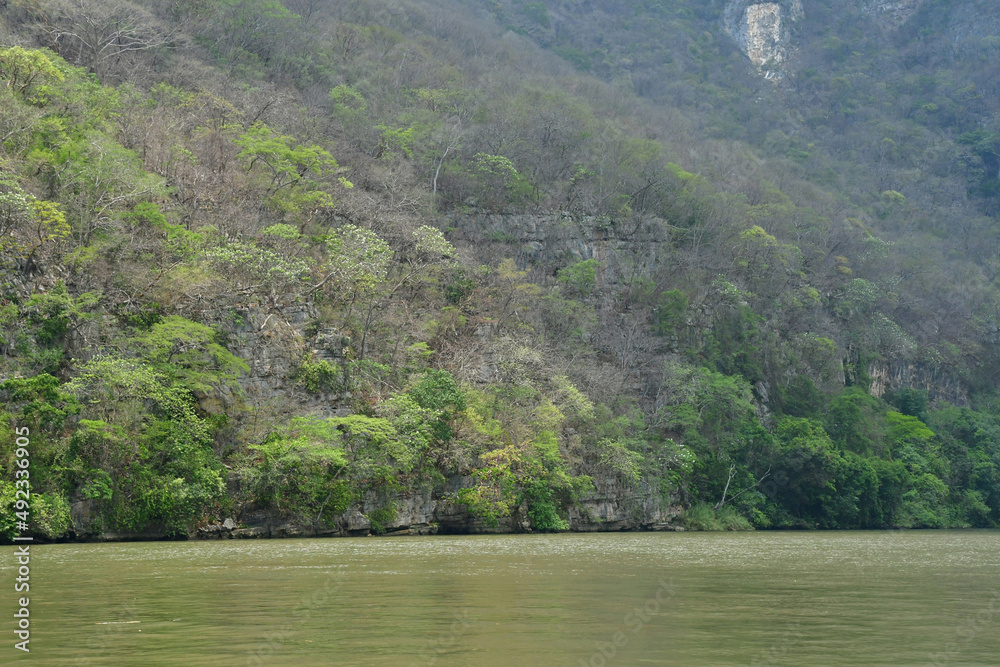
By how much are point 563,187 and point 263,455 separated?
112ft

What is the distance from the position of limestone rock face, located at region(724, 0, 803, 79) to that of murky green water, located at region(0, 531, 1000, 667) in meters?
94.6

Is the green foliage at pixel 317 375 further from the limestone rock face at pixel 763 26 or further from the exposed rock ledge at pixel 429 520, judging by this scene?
the limestone rock face at pixel 763 26

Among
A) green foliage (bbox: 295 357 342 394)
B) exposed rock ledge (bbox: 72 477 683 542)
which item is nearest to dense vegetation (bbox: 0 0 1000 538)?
green foliage (bbox: 295 357 342 394)

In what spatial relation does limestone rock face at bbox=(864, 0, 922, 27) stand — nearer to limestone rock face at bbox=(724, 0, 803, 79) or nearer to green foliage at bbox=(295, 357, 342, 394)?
limestone rock face at bbox=(724, 0, 803, 79)

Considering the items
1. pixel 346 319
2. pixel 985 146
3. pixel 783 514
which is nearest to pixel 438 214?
pixel 346 319

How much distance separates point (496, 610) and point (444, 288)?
3430cm

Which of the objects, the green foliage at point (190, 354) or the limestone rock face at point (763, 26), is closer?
the green foliage at point (190, 354)

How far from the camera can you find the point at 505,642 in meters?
10.0

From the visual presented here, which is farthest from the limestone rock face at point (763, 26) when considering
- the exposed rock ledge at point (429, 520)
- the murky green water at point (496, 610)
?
the murky green water at point (496, 610)

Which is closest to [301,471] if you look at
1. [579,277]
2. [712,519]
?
[712,519]

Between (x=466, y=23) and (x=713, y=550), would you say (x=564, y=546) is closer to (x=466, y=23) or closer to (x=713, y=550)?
(x=713, y=550)

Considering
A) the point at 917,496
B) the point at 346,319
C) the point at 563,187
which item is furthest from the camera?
the point at 563,187

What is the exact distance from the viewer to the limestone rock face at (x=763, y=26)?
10644 centimetres

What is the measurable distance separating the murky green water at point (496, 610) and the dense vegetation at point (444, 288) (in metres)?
9.21
